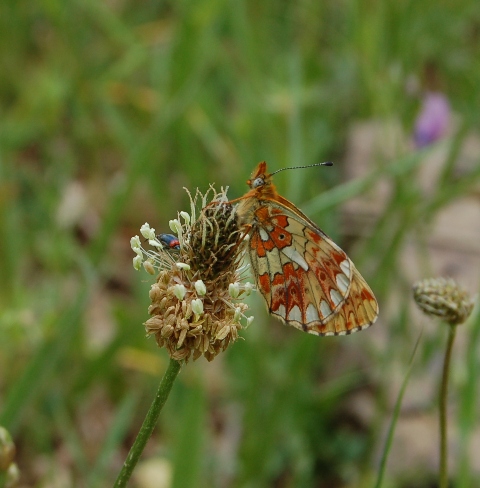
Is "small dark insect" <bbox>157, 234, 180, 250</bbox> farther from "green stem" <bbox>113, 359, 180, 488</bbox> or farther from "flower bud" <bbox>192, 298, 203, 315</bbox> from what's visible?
"green stem" <bbox>113, 359, 180, 488</bbox>

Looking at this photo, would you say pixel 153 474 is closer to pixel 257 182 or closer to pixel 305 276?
pixel 305 276

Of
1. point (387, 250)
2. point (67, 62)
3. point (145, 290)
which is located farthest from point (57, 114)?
point (387, 250)

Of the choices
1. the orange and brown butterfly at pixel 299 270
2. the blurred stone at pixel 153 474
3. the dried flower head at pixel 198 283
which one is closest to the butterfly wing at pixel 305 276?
the orange and brown butterfly at pixel 299 270

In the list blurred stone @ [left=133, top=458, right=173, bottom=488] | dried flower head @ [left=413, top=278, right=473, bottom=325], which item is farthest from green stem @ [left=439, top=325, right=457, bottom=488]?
blurred stone @ [left=133, top=458, right=173, bottom=488]

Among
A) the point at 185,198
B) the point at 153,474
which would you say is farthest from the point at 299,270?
the point at 185,198

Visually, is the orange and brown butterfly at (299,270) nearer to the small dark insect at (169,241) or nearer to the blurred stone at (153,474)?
the small dark insect at (169,241)

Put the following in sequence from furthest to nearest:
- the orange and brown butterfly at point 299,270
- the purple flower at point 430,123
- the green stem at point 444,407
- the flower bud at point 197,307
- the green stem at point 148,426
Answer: the purple flower at point 430,123
the orange and brown butterfly at point 299,270
the green stem at point 444,407
the flower bud at point 197,307
the green stem at point 148,426

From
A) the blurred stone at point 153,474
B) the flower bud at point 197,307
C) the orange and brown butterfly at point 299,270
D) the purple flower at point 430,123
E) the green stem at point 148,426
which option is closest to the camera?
the green stem at point 148,426
